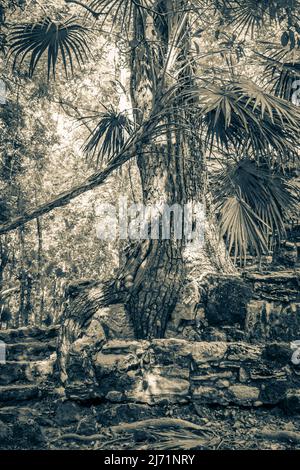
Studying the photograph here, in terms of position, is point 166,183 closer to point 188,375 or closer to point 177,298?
point 177,298

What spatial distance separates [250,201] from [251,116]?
3.42 ft

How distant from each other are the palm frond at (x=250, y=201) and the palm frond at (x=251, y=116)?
280 millimetres

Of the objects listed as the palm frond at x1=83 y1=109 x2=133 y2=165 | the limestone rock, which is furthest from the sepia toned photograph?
the palm frond at x1=83 y1=109 x2=133 y2=165

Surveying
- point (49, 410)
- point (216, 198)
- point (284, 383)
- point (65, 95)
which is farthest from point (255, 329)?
point (65, 95)

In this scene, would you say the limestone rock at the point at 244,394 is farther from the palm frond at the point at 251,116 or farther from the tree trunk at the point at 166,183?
the palm frond at the point at 251,116

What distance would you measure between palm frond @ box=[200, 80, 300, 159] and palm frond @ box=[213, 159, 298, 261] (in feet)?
0.92

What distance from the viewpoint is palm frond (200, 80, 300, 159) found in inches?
297

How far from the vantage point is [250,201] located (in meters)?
8.30

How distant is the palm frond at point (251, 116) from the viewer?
7543mm

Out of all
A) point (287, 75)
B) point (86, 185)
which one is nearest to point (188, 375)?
point (86, 185)

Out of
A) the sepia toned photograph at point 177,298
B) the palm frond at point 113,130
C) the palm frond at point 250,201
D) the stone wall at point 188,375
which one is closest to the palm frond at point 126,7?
the sepia toned photograph at point 177,298

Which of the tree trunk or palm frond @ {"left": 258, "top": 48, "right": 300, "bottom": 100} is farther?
palm frond @ {"left": 258, "top": 48, "right": 300, "bottom": 100}

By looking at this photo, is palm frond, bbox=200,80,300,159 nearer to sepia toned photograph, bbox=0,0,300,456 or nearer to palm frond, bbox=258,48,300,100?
sepia toned photograph, bbox=0,0,300,456
